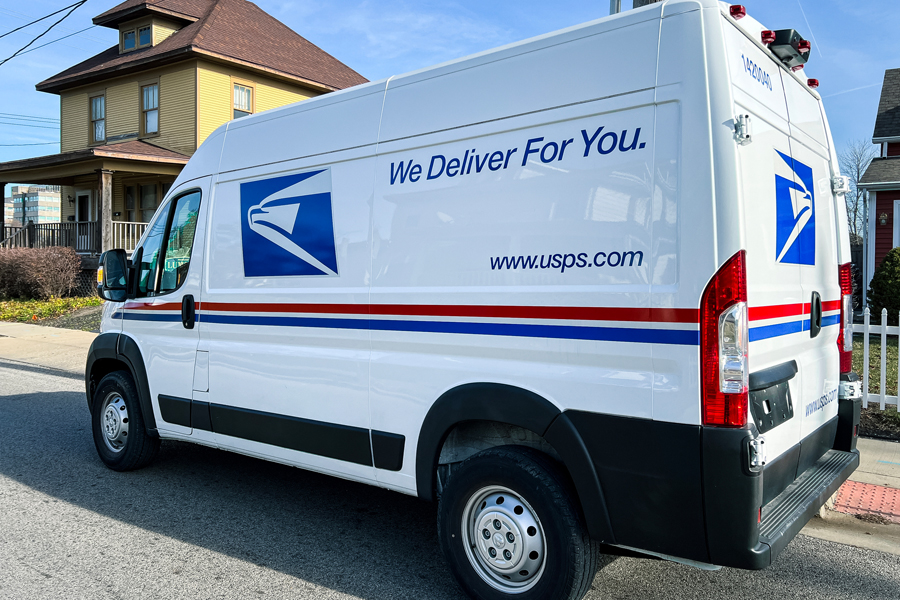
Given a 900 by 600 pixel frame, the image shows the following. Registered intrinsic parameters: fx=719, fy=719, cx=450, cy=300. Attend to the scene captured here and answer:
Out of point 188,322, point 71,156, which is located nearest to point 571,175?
point 188,322

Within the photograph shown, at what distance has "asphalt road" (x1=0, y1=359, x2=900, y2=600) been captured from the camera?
3676mm

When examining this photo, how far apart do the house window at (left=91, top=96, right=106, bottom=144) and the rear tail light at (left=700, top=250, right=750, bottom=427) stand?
26102mm

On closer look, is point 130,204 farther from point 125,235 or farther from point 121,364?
point 121,364

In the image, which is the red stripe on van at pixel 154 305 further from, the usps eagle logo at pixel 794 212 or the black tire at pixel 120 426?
the usps eagle logo at pixel 794 212

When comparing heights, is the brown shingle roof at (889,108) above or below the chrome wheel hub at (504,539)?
above

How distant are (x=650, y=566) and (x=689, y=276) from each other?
1.93 m

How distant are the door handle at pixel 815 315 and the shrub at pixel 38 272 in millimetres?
19458

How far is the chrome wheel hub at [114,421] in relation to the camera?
5.62 m

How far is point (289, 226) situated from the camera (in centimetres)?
441

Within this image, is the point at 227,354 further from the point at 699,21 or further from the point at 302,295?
the point at 699,21

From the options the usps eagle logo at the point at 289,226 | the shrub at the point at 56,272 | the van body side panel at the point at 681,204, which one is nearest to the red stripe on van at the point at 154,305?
the usps eagle logo at the point at 289,226

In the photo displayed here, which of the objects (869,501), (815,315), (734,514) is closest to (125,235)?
(869,501)

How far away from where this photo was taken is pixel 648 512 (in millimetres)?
2959

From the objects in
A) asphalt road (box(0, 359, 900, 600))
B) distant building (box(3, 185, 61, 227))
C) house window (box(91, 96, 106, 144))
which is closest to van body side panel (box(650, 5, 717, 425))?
asphalt road (box(0, 359, 900, 600))
